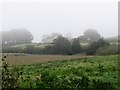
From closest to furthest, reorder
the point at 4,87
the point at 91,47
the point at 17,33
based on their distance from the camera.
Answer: the point at 4,87 → the point at 91,47 → the point at 17,33

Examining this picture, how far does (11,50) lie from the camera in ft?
239

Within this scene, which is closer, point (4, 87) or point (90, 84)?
point (4, 87)

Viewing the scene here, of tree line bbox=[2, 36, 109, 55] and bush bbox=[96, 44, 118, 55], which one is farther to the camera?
tree line bbox=[2, 36, 109, 55]

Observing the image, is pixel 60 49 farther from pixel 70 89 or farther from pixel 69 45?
pixel 70 89

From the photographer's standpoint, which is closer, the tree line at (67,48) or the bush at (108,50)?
the bush at (108,50)

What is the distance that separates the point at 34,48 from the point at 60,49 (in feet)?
26.3

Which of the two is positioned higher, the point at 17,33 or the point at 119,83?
the point at 17,33

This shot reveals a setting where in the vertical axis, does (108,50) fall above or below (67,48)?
below

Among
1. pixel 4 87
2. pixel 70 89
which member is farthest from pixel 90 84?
pixel 4 87

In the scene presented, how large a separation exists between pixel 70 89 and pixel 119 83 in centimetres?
320

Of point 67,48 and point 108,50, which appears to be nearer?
point 108,50

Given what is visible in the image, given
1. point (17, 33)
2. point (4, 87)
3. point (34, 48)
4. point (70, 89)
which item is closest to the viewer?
point (4, 87)

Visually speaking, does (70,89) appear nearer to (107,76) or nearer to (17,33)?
(107,76)

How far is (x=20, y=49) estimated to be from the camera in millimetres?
73375
